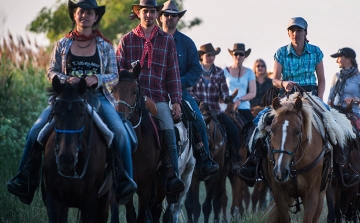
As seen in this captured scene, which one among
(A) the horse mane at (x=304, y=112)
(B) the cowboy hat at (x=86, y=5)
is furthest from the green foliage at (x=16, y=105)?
(A) the horse mane at (x=304, y=112)

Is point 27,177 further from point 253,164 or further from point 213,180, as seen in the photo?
point 213,180

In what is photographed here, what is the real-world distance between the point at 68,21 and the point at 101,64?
1965cm

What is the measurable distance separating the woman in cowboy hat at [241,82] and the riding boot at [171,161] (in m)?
7.09

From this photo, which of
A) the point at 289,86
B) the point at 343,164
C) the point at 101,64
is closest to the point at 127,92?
the point at 101,64

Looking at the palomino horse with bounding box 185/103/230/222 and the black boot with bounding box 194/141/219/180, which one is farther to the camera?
the palomino horse with bounding box 185/103/230/222

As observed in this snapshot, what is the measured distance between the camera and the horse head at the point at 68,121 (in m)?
8.04

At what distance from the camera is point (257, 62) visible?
70.0ft

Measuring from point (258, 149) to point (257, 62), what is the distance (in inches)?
400

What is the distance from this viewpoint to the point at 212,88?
16484 millimetres

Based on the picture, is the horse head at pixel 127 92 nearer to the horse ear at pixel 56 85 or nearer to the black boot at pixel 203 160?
the horse ear at pixel 56 85

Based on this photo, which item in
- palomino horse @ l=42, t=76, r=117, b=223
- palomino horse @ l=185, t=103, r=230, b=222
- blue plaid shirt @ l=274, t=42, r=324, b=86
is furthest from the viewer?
palomino horse @ l=185, t=103, r=230, b=222

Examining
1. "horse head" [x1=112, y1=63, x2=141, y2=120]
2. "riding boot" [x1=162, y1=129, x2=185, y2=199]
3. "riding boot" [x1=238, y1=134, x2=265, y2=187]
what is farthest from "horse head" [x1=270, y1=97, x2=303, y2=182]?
"horse head" [x1=112, y1=63, x2=141, y2=120]

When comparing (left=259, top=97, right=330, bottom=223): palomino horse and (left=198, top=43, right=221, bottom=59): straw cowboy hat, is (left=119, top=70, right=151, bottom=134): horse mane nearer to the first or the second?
(left=259, top=97, right=330, bottom=223): palomino horse

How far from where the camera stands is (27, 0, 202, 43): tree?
93.7 ft
